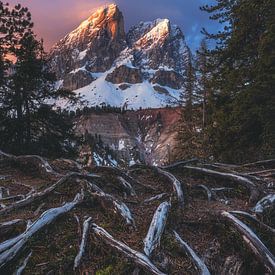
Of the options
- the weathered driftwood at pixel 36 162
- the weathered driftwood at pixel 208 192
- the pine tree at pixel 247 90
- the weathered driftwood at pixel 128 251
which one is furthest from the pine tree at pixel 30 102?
the weathered driftwood at pixel 128 251

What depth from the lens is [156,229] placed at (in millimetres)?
5934

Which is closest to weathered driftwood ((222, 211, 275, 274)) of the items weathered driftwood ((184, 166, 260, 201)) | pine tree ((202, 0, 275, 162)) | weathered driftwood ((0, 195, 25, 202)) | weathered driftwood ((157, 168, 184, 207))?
weathered driftwood ((157, 168, 184, 207))

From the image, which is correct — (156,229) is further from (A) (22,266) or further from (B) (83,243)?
(A) (22,266)

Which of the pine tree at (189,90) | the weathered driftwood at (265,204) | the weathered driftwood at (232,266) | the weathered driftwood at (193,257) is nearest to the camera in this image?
the weathered driftwood at (193,257)

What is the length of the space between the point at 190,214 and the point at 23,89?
20993 mm

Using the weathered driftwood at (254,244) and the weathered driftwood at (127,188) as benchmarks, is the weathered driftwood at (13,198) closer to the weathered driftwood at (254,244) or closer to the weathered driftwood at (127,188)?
the weathered driftwood at (127,188)

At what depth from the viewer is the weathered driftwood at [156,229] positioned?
5.51m

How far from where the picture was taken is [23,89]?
1021 inches

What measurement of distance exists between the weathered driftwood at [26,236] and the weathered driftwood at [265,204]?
9.96ft

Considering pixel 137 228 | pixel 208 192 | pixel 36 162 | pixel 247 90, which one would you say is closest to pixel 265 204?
pixel 208 192

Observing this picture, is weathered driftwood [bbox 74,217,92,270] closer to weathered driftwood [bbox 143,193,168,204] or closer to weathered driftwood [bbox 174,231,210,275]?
weathered driftwood [bbox 174,231,210,275]

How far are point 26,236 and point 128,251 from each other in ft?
4.42

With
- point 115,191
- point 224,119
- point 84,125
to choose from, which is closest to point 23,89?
point 224,119

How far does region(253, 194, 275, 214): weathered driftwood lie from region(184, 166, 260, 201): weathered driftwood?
0.39 meters
